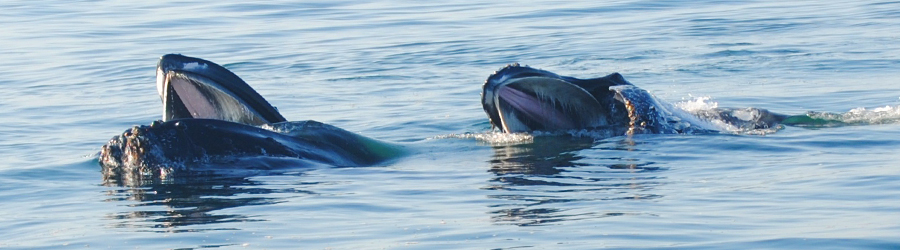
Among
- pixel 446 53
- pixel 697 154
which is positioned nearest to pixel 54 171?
pixel 697 154

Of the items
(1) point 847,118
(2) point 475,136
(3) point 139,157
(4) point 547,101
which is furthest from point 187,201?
(1) point 847,118

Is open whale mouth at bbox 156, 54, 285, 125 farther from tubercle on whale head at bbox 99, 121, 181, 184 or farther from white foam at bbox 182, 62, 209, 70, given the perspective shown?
tubercle on whale head at bbox 99, 121, 181, 184

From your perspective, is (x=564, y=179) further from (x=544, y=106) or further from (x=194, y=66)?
(x=194, y=66)

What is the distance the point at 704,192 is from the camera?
786 centimetres

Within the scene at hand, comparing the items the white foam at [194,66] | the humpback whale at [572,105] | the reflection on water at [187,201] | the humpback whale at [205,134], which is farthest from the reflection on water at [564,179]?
the white foam at [194,66]

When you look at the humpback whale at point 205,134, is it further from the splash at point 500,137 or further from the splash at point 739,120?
the splash at point 739,120

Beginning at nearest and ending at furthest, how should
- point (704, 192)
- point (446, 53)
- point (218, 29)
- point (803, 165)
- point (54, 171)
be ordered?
point (704, 192)
point (803, 165)
point (54, 171)
point (446, 53)
point (218, 29)

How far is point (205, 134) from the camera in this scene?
8273 mm

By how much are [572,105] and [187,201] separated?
2764 mm

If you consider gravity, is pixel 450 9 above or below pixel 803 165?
above

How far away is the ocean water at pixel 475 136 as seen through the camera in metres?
6.82

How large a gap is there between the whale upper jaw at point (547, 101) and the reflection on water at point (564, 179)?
16 cm

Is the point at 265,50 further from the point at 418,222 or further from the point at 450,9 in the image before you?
the point at 418,222

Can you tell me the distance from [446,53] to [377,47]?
1.59 meters
